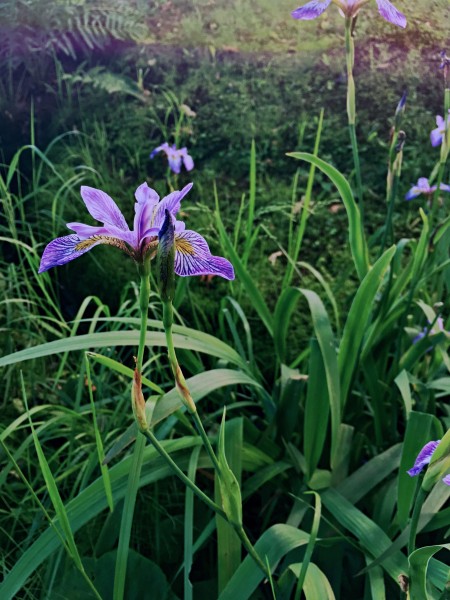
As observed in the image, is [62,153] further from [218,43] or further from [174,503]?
[174,503]

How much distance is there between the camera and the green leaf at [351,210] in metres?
1.05

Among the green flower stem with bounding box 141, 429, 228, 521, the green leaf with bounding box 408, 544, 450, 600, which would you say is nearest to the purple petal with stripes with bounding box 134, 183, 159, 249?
the green flower stem with bounding box 141, 429, 228, 521

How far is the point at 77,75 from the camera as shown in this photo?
2.38 meters

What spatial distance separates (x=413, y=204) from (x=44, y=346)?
134cm

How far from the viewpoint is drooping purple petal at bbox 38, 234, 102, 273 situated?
0.63 metres

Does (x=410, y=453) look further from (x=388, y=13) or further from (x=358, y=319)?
(x=388, y=13)

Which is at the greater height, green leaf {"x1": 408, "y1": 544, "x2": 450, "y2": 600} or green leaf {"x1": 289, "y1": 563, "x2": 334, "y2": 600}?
green leaf {"x1": 408, "y1": 544, "x2": 450, "y2": 600}

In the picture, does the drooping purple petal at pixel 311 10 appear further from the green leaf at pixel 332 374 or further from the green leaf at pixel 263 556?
Answer: the green leaf at pixel 263 556

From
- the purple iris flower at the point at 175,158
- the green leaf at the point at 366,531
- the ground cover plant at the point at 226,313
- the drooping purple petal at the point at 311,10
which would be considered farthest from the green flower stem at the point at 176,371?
the purple iris flower at the point at 175,158

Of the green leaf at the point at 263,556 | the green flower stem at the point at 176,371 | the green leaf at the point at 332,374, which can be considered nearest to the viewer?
the green flower stem at the point at 176,371

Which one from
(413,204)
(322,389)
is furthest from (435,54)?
(322,389)

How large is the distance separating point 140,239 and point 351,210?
55cm

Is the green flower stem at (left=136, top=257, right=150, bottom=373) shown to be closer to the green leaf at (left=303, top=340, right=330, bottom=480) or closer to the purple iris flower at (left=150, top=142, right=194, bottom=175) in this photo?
the green leaf at (left=303, top=340, right=330, bottom=480)

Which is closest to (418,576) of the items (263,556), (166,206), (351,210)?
(263,556)
